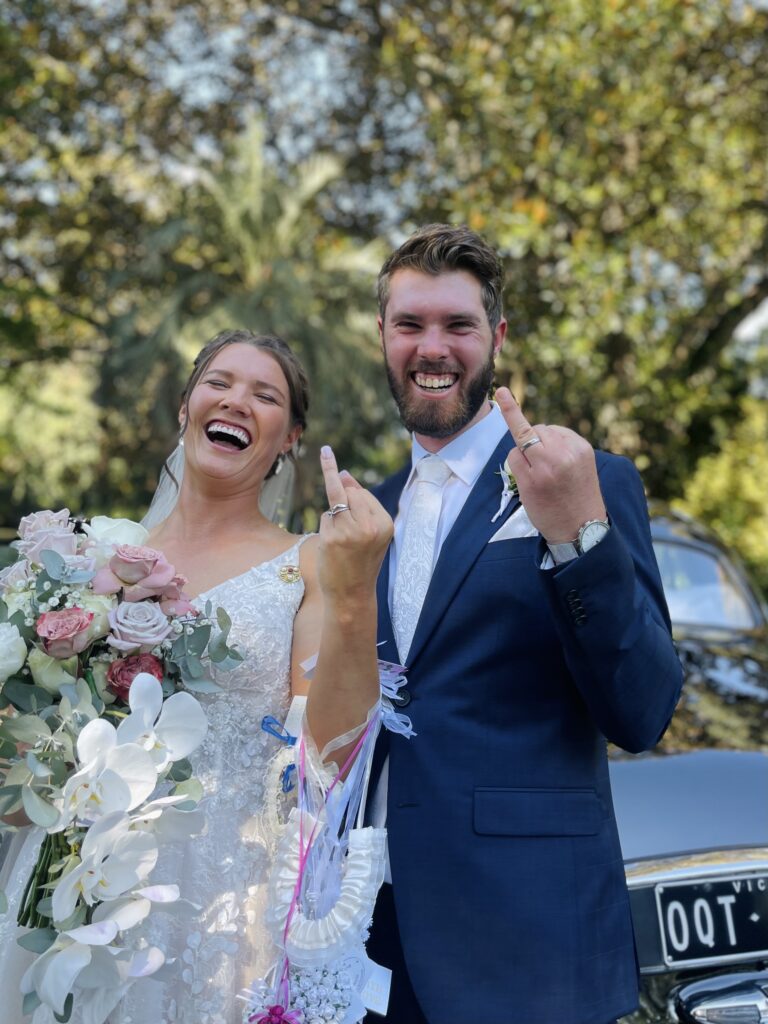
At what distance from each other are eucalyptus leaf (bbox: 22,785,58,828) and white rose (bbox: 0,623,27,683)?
8.5 inches

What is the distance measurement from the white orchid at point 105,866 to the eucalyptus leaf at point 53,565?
1.57ft

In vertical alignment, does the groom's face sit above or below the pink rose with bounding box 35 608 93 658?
above

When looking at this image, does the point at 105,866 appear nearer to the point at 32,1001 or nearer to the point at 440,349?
the point at 32,1001

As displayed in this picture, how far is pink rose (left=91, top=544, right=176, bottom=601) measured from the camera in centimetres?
202

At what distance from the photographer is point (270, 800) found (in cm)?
221

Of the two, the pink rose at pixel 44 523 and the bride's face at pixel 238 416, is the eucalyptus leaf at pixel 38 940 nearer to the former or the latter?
the pink rose at pixel 44 523

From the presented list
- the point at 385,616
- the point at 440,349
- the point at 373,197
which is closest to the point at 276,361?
the point at 440,349

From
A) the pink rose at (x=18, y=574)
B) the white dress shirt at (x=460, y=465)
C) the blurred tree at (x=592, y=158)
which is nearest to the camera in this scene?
the pink rose at (x=18, y=574)

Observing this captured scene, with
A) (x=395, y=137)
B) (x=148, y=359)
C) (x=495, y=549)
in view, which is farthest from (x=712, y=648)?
(x=395, y=137)

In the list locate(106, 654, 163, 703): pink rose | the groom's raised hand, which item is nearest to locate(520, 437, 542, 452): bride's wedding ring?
the groom's raised hand

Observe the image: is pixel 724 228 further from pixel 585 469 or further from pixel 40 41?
pixel 585 469

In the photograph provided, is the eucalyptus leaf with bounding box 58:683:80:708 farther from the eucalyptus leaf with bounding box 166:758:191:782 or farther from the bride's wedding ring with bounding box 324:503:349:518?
the bride's wedding ring with bounding box 324:503:349:518

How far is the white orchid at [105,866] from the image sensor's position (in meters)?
1.74

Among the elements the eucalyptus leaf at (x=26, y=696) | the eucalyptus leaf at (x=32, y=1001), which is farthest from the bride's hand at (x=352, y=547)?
the eucalyptus leaf at (x=32, y=1001)
